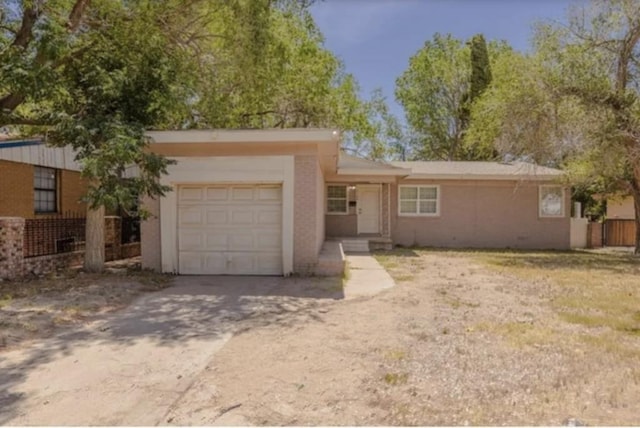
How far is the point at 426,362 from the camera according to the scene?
466cm

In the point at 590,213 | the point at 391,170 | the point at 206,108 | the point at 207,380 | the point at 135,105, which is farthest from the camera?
the point at 590,213

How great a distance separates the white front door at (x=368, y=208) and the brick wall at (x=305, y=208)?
27.7 ft

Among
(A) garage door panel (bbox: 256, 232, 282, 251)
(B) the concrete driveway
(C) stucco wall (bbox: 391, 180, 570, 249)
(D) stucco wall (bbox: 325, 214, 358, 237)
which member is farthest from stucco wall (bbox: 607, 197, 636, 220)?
(B) the concrete driveway

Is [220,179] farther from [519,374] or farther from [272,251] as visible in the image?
[519,374]

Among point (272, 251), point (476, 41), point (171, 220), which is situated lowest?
point (272, 251)

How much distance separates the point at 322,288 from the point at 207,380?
4.75m

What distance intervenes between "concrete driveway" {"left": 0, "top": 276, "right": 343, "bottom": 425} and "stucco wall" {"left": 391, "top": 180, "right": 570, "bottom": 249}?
10.7 meters

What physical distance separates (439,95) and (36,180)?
27.7m

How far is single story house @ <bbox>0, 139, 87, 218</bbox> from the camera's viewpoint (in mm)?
12414

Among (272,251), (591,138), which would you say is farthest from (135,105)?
(591,138)

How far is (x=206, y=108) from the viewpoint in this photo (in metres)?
12.3

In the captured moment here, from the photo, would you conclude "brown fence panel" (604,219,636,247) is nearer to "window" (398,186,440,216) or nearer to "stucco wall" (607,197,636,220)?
"stucco wall" (607,197,636,220)

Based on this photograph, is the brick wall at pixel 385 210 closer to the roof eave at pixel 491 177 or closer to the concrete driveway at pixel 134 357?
the roof eave at pixel 491 177

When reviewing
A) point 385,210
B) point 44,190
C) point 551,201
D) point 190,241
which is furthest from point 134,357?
point 551,201
